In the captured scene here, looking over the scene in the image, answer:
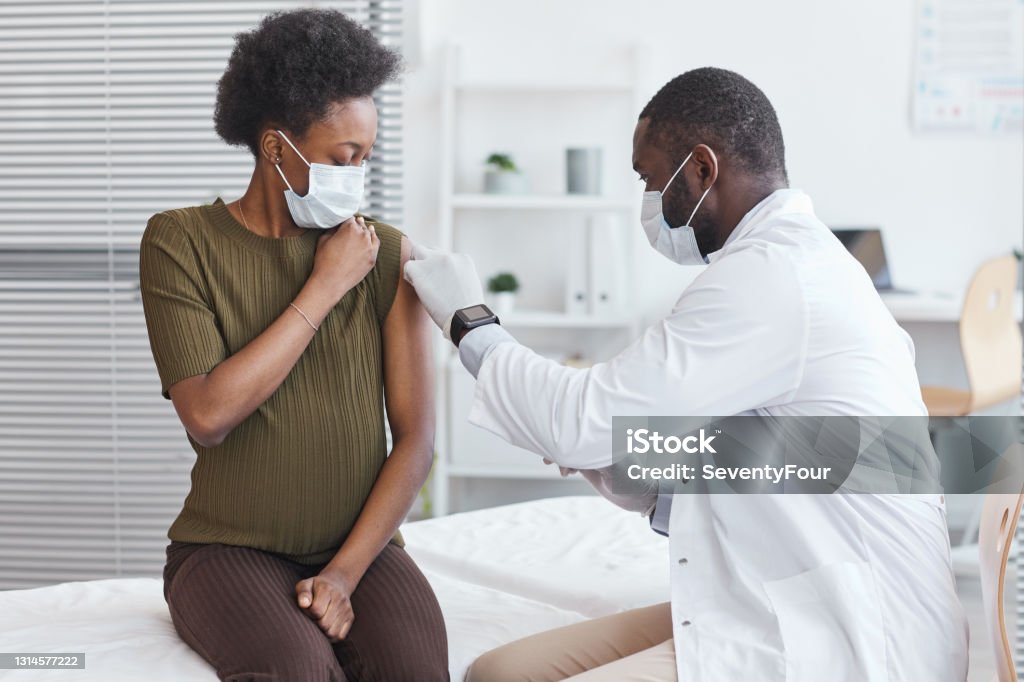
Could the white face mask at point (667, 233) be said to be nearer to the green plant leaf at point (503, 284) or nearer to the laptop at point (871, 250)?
the green plant leaf at point (503, 284)

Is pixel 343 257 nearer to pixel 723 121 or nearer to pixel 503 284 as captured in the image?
pixel 723 121

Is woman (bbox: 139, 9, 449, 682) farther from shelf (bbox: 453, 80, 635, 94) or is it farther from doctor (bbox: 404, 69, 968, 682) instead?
shelf (bbox: 453, 80, 635, 94)

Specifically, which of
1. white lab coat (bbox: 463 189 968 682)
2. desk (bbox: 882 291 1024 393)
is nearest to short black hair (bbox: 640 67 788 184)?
white lab coat (bbox: 463 189 968 682)

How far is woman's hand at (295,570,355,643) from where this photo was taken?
3.74 feet

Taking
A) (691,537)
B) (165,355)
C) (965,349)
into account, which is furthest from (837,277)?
(965,349)

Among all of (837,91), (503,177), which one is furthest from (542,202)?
(837,91)

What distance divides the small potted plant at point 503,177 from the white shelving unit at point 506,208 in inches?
1.4

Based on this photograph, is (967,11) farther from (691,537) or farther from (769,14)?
(691,537)

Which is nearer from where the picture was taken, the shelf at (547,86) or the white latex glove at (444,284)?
the white latex glove at (444,284)

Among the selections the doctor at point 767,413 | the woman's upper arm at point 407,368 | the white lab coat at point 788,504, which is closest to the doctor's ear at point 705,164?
the doctor at point 767,413

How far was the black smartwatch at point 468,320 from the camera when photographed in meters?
1.22

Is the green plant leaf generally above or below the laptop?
below

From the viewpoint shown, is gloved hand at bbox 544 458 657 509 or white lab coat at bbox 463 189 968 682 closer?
white lab coat at bbox 463 189 968 682

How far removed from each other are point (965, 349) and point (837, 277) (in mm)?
1826
